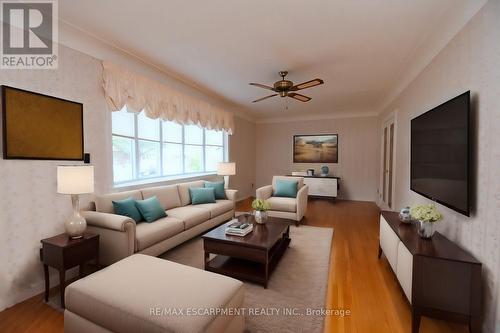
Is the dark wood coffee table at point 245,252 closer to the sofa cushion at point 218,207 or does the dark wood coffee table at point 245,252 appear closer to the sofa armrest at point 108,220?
the sofa armrest at point 108,220

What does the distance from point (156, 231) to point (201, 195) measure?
4.40 feet

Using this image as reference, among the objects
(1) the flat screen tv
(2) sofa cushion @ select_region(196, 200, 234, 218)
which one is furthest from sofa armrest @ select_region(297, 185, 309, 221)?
(1) the flat screen tv

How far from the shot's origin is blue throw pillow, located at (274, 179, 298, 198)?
14.8 ft

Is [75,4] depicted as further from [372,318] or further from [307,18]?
[372,318]

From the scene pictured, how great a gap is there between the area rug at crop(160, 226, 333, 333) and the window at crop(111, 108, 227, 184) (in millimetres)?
1460

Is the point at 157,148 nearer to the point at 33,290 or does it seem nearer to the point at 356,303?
the point at 33,290

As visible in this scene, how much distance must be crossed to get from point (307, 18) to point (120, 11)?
69.6 inches

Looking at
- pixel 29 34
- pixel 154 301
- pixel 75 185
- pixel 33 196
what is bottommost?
pixel 154 301

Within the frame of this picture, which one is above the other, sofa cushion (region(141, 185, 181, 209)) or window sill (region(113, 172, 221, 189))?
window sill (region(113, 172, 221, 189))

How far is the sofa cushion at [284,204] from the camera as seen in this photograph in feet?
13.5

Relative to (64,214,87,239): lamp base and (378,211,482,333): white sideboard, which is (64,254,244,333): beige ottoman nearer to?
(64,214,87,239): lamp base

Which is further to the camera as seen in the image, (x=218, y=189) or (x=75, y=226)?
(x=218, y=189)

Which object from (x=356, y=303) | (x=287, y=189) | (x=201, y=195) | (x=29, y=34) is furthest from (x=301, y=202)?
(x=29, y=34)

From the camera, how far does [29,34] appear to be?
7.03ft
